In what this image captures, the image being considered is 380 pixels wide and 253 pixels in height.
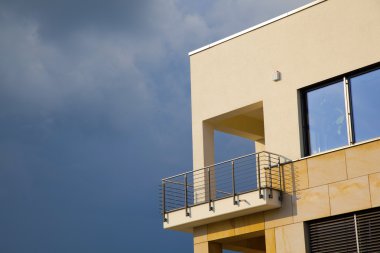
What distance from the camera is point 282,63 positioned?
23094 mm

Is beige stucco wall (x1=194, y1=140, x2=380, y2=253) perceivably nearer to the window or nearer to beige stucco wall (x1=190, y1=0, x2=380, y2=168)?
the window

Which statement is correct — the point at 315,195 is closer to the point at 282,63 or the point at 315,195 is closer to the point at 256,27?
the point at 282,63

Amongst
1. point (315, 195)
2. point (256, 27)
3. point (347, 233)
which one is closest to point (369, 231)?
point (347, 233)

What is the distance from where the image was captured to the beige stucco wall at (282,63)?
21562 millimetres

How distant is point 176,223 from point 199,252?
3.32 feet

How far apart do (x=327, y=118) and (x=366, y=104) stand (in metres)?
1.13

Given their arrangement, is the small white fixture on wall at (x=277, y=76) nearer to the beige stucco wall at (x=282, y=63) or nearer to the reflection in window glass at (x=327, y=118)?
the beige stucco wall at (x=282, y=63)

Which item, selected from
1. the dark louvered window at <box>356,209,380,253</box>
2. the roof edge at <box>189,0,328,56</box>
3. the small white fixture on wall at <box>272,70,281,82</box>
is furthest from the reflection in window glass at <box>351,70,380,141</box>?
the roof edge at <box>189,0,328,56</box>

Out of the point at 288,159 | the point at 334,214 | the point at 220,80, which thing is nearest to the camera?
the point at 334,214

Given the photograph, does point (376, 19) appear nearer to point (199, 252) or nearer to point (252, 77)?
point (252, 77)

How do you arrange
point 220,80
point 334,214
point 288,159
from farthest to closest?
point 220,80
point 288,159
point 334,214

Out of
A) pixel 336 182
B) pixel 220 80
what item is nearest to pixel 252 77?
pixel 220 80

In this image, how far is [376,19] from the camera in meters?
21.2

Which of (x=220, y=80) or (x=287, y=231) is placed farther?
(x=220, y=80)
